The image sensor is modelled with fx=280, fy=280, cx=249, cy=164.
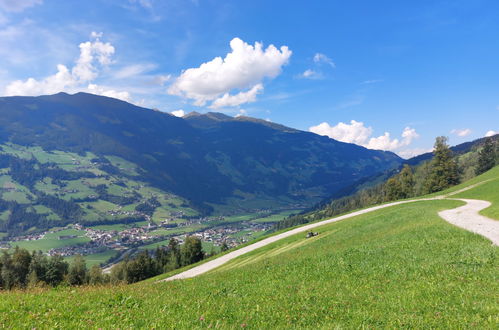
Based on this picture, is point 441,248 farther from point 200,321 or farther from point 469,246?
Result: point 200,321

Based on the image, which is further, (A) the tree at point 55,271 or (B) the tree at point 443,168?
(B) the tree at point 443,168

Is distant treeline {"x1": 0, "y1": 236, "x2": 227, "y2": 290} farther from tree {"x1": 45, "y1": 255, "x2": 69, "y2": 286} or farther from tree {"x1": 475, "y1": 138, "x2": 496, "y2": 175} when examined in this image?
tree {"x1": 475, "y1": 138, "x2": 496, "y2": 175}

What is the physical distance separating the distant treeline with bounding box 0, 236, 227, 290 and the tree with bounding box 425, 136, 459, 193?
7656 cm

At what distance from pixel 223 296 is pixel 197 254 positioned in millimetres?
80402

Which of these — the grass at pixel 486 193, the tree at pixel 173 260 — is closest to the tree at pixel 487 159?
the grass at pixel 486 193

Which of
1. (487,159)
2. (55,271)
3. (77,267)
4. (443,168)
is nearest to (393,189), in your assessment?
(443,168)

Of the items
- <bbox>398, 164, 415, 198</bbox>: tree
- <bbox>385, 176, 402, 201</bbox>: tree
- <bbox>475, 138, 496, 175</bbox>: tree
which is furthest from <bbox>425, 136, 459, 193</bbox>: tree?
<bbox>475, 138, 496, 175</bbox>: tree

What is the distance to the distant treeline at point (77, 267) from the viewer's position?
218ft

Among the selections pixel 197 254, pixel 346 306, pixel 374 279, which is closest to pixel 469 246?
pixel 374 279

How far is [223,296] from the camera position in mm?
11984

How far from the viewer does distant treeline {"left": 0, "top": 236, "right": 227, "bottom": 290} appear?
66438 millimetres

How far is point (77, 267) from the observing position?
74375 mm

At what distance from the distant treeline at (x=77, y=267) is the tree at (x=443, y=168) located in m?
76.6

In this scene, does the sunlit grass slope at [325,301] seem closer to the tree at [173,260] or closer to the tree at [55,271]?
the tree at [55,271]
